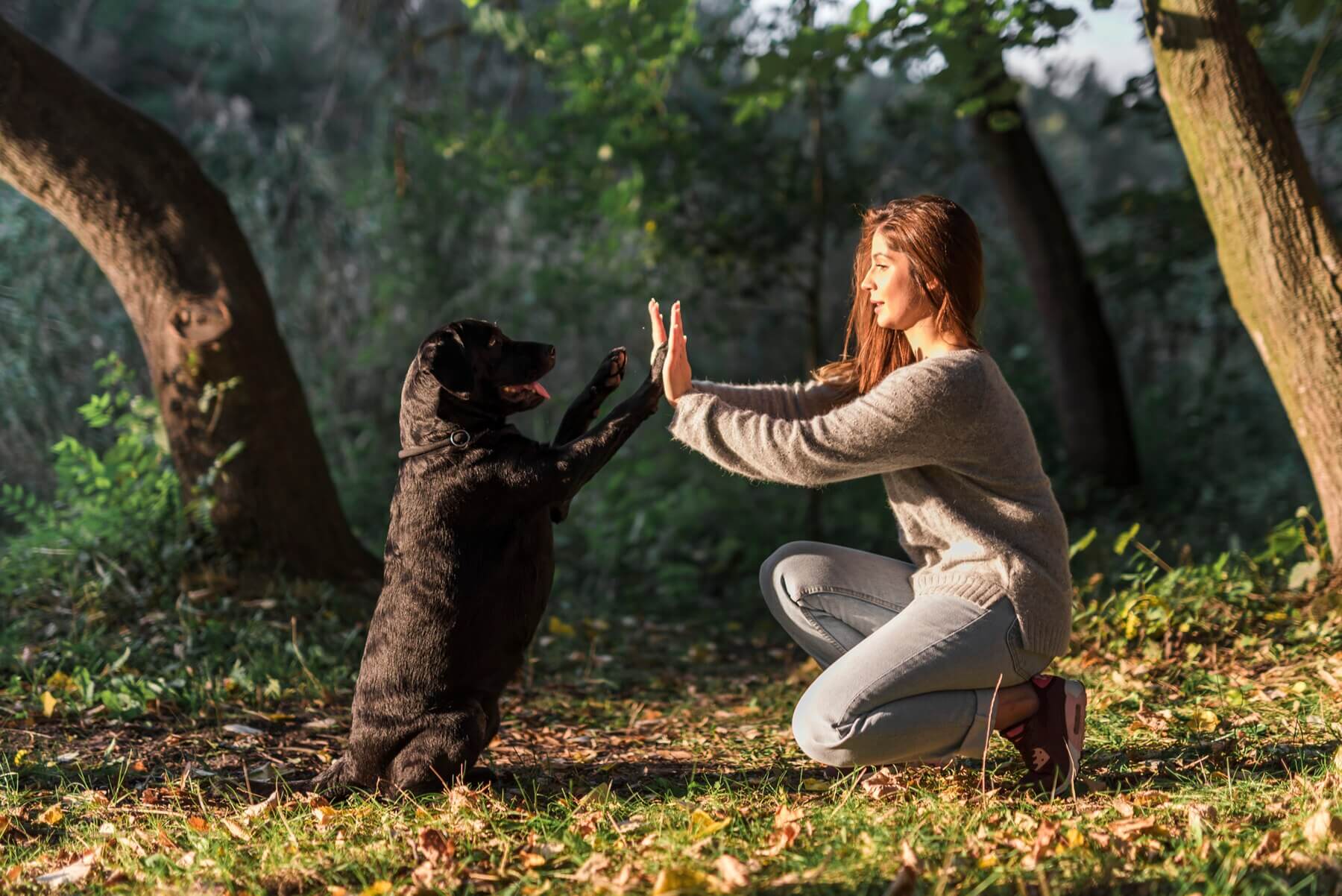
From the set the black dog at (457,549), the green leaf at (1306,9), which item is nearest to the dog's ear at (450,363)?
the black dog at (457,549)

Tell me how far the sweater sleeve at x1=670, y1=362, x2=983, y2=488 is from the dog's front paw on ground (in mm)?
325

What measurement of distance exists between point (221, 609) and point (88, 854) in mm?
2213

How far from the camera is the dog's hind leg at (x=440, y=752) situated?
109 inches

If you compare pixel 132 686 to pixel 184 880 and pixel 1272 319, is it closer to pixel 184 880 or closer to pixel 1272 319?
pixel 184 880

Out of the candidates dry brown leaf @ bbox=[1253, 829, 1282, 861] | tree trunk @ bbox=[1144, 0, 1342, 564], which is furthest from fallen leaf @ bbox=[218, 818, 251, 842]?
tree trunk @ bbox=[1144, 0, 1342, 564]

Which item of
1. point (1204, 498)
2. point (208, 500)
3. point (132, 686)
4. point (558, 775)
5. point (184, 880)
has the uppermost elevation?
point (208, 500)

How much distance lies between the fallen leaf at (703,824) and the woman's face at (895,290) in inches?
49.6

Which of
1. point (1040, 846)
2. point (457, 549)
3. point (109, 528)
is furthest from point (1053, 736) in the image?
point (109, 528)

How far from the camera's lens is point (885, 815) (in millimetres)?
2496

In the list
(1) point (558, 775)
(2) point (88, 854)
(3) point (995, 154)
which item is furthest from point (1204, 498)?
(2) point (88, 854)

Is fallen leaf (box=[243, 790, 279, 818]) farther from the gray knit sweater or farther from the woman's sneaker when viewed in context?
the woman's sneaker

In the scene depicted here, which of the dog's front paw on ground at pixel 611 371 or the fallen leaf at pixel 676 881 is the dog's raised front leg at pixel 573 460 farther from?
the fallen leaf at pixel 676 881

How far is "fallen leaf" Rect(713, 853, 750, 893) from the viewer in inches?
81.4

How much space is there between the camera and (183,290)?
4.81 metres
